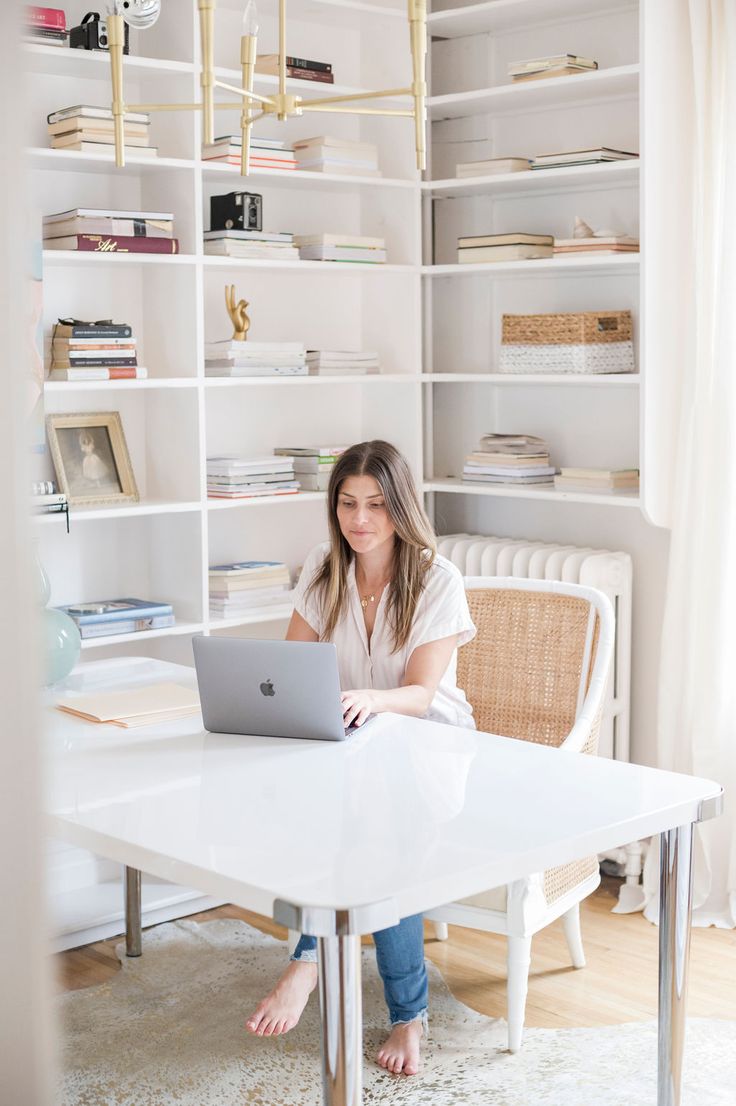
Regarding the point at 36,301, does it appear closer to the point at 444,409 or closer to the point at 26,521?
the point at 444,409

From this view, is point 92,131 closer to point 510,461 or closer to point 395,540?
point 395,540

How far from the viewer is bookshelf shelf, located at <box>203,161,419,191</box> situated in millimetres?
3343

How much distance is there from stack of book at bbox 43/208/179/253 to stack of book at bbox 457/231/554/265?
87cm

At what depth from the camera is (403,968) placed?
2.55 m

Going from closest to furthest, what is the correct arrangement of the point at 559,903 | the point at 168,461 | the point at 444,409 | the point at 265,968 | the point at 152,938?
the point at 559,903 → the point at 265,968 → the point at 152,938 → the point at 168,461 → the point at 444,409

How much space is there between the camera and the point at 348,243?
3.63 meters

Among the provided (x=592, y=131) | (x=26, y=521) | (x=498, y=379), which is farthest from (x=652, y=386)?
(x=26, y=521)

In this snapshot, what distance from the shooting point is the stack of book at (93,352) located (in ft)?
10.3

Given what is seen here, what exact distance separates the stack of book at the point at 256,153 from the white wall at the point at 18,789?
3043 mm

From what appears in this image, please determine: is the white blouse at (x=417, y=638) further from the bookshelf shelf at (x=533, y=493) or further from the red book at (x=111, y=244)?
the red book at (x=111, y=244)

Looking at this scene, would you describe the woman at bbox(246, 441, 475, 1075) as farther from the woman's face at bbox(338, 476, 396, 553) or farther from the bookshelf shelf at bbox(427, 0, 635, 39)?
the bookshelf shelf at bbox(427, 0, 635, 39)

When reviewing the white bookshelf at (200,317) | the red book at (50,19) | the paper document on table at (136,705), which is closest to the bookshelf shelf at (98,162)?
the white bookshelf at (200,317)

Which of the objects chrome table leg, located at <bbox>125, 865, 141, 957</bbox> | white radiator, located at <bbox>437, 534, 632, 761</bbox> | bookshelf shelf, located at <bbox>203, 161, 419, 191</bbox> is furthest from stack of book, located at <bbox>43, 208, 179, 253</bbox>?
chrome table leg, located at <bbox>125, 865, 141, 957</bbox>

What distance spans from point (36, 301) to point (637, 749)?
1.99 metres
